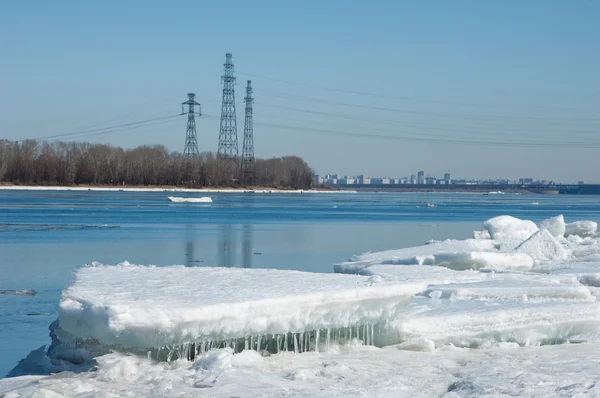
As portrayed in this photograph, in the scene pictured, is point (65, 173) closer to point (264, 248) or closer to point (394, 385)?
point (264, 248)

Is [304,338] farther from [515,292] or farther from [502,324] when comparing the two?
[515,292]

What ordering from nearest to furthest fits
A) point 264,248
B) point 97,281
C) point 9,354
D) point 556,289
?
point 9,354, point 97,281, point 556,289, point 264,248

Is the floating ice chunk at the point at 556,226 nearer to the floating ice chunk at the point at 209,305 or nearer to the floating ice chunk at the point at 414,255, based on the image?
the floating ice chunk at the point at 414,255

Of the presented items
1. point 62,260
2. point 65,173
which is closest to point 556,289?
point 62,260

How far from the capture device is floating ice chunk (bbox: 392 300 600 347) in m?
9.01

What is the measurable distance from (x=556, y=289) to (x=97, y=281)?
6527 millimetres

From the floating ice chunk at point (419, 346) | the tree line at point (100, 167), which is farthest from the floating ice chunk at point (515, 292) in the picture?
the tree line at point (100, 167)

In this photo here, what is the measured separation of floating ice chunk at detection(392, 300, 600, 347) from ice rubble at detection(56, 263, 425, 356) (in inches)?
19.0

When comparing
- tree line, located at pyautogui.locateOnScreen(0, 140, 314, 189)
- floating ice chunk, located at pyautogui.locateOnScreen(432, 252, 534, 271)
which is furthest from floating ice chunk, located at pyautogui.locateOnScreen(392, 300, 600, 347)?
tree line, located at pyautogui.locateOnScreen(0, 140, 314, 189)

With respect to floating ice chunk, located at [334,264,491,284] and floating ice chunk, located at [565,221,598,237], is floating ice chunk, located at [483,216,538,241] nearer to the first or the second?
floating ice chunk, located at [565,221,598,237]

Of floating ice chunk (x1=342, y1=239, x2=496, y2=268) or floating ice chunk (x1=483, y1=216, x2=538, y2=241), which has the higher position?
floating ice chunk (x1=483, y1=216, x2=538, y2=241)

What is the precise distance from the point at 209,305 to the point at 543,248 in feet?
37.6

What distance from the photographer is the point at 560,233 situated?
21641 millimetres

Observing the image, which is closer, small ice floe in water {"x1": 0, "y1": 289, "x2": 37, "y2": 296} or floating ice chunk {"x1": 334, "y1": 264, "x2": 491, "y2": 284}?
small ice floe in water {"x1": 0, "y1": 289, "x2": 37, "y2": 296}
